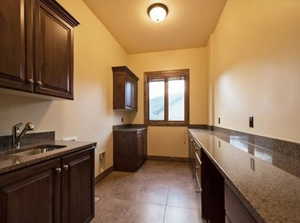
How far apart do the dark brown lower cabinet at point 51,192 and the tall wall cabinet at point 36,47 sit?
0.64m

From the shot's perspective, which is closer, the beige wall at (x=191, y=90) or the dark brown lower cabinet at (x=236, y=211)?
the dark brown lower cabinet at (x=236, y=211)

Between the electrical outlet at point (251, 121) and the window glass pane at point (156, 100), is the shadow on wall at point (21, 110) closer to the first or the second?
the electrical outlet at point (251, 121)

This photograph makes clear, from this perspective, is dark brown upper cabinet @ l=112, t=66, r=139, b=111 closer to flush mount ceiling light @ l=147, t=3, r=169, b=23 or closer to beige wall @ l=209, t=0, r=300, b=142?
flush mount ceiling light @ l=147, t=3, r=169, b=23

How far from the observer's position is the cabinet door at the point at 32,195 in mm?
852

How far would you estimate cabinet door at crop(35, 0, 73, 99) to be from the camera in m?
1.38

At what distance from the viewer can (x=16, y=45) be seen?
1.16m

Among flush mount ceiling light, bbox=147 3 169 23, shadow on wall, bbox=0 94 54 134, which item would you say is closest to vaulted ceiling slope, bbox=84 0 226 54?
flush mount ceiling light, bbox=147 3 169 23

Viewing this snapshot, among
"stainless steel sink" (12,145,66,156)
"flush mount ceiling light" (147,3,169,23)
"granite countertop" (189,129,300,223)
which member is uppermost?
"flush mount ceiling light" (147,3,169,23)

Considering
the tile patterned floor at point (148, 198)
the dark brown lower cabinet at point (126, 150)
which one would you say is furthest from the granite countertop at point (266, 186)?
the dark brown lower cabinet at point (126, 150)

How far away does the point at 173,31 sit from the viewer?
11.3ft

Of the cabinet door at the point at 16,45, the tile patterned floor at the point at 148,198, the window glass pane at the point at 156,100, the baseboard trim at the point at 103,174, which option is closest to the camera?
the cabinet door at the point at 16,45

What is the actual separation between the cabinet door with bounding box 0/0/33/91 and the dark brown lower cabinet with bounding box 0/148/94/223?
65 cm

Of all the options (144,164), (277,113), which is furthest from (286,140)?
(144,164)

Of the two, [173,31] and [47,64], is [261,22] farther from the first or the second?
[173,31]
